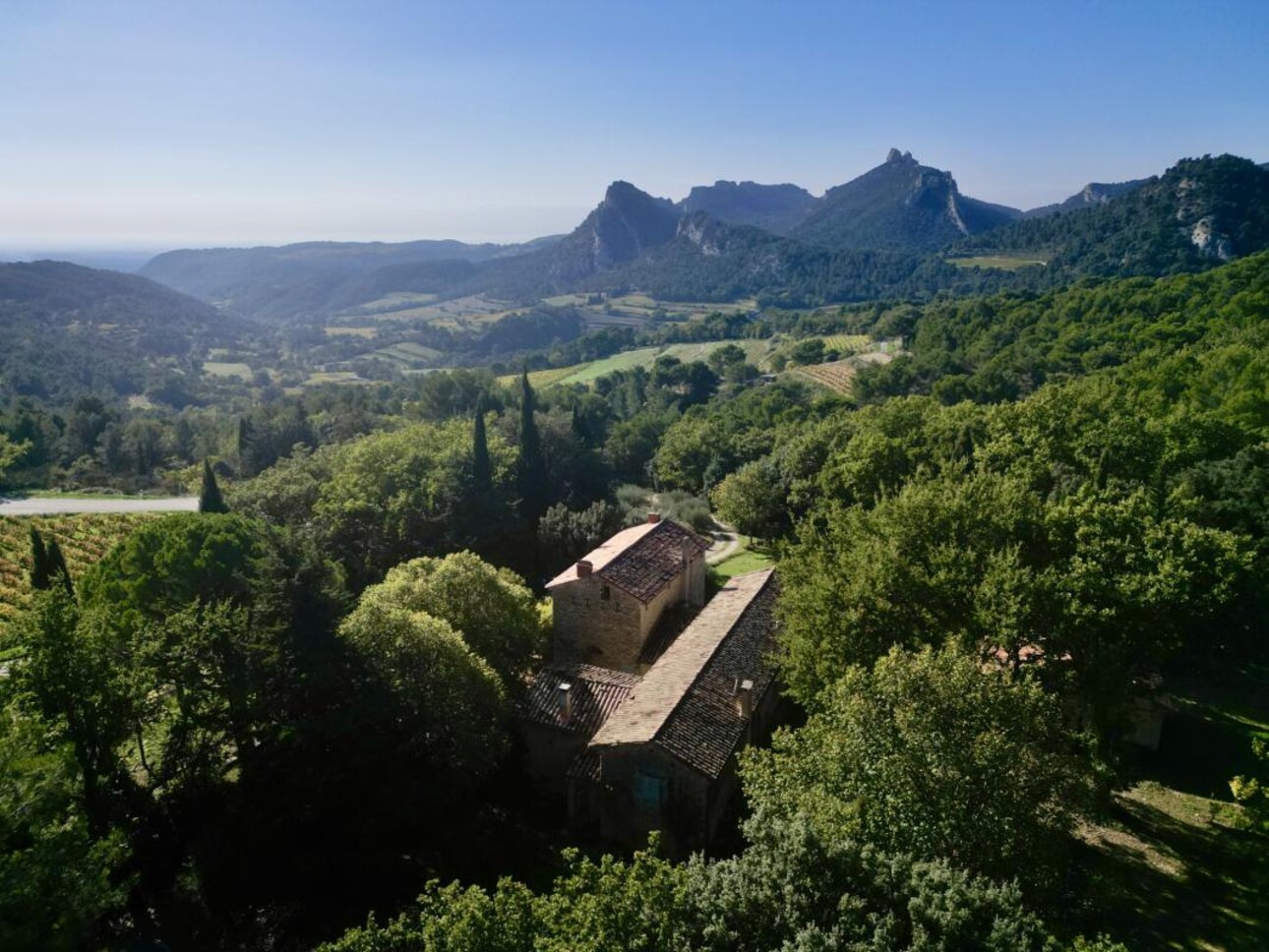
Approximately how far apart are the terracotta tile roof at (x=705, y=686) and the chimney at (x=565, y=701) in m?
1.63

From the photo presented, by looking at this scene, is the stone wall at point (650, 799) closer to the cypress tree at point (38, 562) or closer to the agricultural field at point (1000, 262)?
the cypress tree at point (38, 562)

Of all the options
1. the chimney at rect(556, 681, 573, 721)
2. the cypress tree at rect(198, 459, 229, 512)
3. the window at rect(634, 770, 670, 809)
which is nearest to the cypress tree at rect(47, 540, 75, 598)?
the cypress tree at rect(198, 459, 229, 512)

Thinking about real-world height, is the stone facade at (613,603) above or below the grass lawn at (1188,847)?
above

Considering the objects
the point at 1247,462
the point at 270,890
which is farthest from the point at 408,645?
the point at 1247,462

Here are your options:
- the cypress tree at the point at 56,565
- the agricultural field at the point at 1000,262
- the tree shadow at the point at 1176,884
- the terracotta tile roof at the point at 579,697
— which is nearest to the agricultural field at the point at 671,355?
the agricultural field at the point at 1000,262

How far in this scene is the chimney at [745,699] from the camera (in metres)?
23.2

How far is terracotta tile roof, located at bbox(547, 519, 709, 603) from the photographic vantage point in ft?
97.0

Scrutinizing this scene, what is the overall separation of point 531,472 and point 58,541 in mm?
30902

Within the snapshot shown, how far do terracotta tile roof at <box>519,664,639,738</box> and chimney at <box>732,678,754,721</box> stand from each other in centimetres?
352

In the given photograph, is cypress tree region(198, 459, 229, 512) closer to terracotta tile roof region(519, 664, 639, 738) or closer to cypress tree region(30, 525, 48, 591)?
cypress tree region(30, 525, 48, 591)

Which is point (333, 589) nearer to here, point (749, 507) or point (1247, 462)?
point (749, 507)

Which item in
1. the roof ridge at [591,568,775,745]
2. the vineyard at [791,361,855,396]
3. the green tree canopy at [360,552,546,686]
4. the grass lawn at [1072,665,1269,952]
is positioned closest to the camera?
the grass lawn at [1072,665,1269,952]

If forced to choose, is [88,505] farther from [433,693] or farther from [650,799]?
[650,799]

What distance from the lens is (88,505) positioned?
6762 cm
